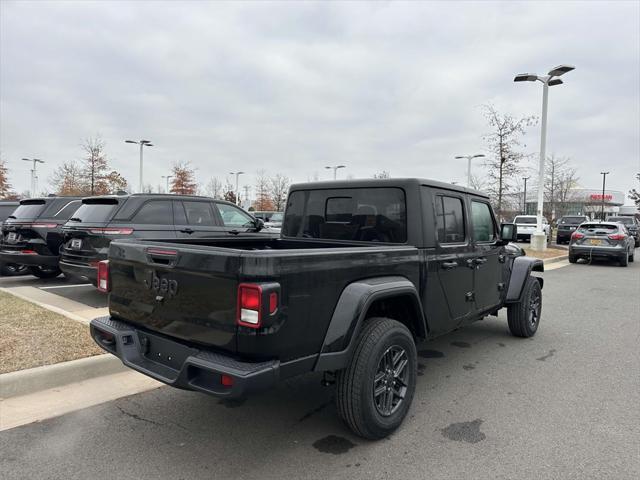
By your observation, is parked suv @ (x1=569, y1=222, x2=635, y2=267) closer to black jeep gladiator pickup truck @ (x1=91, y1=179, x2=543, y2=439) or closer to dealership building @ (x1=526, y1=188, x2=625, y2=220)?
black jeep gladiator pickup truck @ (x1=91, y1=179, x2=543, y2=439)

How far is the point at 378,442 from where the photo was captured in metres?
3.24

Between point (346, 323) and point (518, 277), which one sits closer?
point (346, 323)

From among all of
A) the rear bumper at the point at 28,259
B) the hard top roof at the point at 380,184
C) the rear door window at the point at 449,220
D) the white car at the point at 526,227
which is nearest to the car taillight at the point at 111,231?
the rear bumper at the point at 28,259

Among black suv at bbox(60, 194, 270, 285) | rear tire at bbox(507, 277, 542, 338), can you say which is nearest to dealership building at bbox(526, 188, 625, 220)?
rear tire at bbox(507, 277, 542, 338)

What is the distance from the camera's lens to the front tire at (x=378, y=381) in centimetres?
304

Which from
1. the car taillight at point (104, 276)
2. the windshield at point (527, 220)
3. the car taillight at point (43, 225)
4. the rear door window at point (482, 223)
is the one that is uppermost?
the windshield at point (527, 220)

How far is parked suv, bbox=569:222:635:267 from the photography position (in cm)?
1538

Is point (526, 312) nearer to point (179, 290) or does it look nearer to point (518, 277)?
point (518, 277)

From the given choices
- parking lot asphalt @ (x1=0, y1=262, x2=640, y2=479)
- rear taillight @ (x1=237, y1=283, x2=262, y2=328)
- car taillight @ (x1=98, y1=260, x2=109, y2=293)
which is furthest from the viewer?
car taillight @ (x1=98, y1=260, x2=109, y2=293)

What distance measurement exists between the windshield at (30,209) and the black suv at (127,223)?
6.52 ft

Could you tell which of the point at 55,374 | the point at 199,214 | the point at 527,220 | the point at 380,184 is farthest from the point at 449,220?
the point at 527,220

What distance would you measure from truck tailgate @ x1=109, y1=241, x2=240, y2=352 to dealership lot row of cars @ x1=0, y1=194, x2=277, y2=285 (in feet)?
9.12

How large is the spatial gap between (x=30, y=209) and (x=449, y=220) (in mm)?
8258

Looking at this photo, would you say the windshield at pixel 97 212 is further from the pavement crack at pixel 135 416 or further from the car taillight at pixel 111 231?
the pavement crack at pixel 135 416
